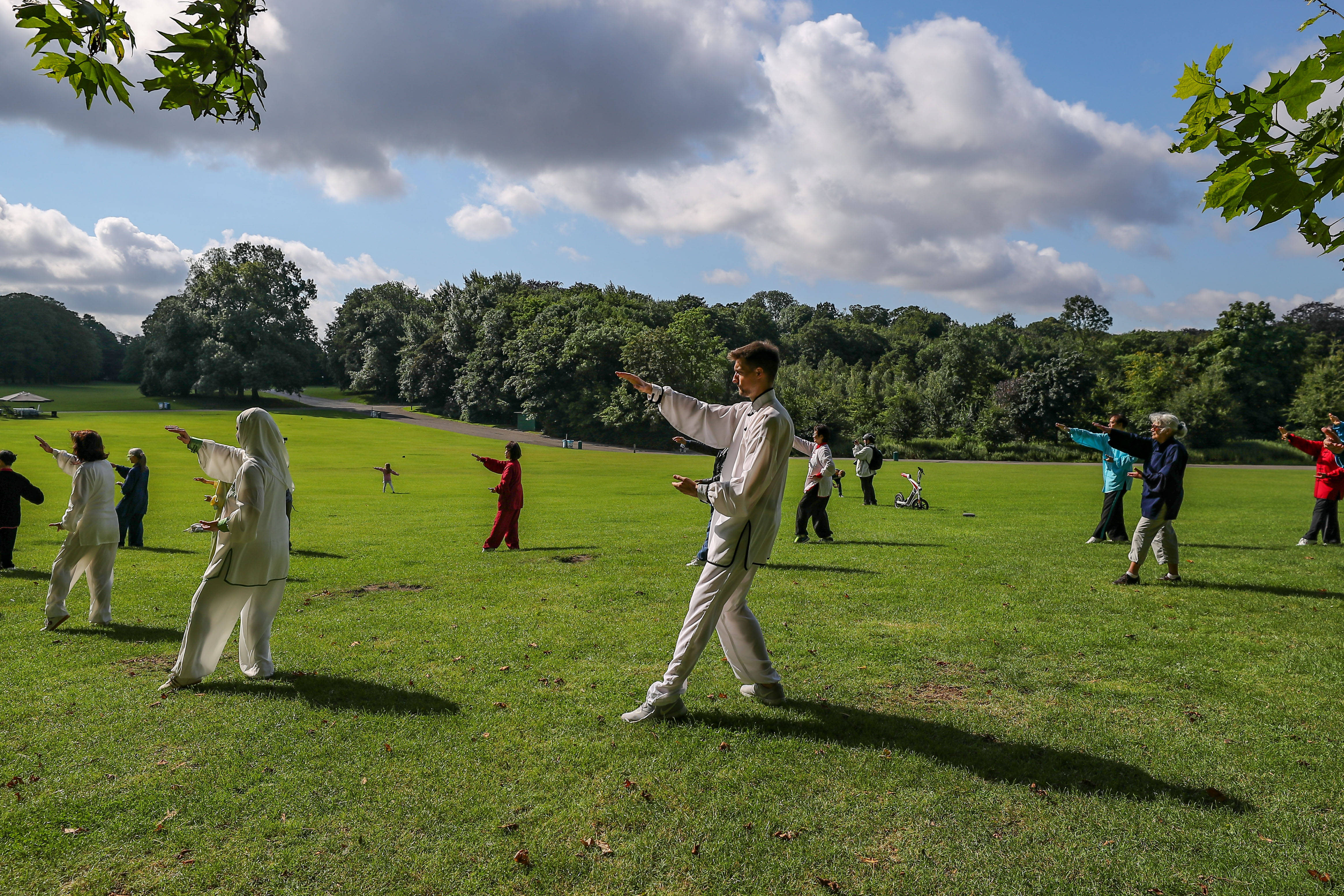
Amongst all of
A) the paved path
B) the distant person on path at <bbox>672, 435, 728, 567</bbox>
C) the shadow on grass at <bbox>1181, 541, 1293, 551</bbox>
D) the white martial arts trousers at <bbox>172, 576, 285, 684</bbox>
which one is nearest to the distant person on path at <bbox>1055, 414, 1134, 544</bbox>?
the shadow on grass at <bbox>1181, 541, 1293, 551</bbox>

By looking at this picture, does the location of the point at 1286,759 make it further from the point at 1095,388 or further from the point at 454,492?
the point at 1095,388

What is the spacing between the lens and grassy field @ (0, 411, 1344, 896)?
4023mm

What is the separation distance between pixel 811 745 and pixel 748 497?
6.20ft

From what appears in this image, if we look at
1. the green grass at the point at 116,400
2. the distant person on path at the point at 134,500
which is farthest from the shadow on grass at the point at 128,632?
the green grass at the point at 116,400

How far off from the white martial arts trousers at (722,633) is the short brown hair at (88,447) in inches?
295

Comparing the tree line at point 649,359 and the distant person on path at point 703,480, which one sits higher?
the tree line at point 649,359

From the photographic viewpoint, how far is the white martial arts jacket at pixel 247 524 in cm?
638

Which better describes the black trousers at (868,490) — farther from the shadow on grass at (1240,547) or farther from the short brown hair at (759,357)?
the short brown hair at (759,357)

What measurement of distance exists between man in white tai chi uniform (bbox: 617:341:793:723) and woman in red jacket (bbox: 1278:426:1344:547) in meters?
13.9

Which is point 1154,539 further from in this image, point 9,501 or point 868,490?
point 9,501

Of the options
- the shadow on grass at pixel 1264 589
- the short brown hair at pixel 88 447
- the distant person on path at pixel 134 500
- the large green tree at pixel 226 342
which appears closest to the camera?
the short brown hair at pixel 88 447

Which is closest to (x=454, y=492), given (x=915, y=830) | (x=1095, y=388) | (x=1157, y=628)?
(x=1157, y=628)

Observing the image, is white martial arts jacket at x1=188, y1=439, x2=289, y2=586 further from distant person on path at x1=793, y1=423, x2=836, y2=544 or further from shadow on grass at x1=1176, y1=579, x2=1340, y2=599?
shadow on grass at x1=1176, y1=579, x2=1340, y2=599

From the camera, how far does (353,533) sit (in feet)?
58.6
